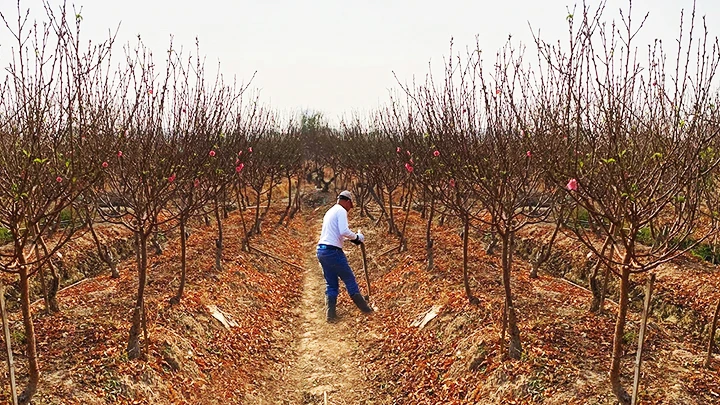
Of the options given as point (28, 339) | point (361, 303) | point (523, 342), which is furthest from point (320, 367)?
point (28, 339)

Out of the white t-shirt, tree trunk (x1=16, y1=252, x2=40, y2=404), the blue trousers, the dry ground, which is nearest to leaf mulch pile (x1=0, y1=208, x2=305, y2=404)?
the dry ground

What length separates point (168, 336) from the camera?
6.30 m


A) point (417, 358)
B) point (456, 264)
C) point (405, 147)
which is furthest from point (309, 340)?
point (405, 147)

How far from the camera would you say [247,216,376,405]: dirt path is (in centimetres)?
612

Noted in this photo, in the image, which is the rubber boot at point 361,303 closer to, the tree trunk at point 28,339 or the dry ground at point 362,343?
the dry ground at point 362,343

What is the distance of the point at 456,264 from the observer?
1019 cm

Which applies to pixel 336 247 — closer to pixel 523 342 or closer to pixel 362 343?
pixel 362 343

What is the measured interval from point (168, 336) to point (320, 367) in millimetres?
2095

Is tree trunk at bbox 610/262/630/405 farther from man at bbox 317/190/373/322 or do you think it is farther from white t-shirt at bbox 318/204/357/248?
white t-shirt at bbox 318/204/357/248

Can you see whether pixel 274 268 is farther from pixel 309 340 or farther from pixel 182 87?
pixel 182 87

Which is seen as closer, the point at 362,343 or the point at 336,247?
the point at 362,343

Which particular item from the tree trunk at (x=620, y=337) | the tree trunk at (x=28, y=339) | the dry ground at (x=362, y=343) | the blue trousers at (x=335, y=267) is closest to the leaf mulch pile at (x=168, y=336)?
the dry ground at (x=362, y=343)

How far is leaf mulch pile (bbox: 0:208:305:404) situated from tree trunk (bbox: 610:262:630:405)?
4124mm

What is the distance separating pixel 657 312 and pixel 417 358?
4.50 metres
